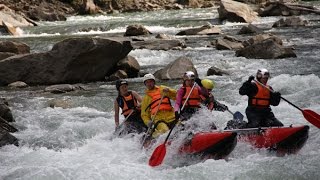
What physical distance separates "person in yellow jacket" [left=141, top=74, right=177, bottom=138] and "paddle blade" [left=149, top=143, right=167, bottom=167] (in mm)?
772

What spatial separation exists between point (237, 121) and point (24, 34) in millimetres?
21933

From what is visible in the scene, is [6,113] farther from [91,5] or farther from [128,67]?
[91,5]

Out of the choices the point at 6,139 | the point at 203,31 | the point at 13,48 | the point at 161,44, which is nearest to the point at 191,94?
the point at 6,139

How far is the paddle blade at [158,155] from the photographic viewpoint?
781 cm

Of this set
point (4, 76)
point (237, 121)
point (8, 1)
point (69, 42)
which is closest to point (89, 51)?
point (69, 42)

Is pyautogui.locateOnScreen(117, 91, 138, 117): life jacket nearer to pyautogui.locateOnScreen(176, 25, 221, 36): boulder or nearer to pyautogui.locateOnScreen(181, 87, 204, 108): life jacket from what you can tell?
pyautogui.locateOnScreen(181, 87, 204, 108): life jacket

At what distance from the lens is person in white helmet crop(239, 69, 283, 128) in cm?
831

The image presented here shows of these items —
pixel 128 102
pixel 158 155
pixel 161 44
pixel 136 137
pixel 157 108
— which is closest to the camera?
pixel 158 155

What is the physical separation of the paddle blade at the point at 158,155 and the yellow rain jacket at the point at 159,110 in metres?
0.83

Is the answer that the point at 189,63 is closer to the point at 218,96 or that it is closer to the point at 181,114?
the point at 218,96

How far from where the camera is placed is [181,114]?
8781 mm

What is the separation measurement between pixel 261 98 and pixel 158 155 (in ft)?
6.40

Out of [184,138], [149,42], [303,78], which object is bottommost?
[149,42]

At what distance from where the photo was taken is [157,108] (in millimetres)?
8742
